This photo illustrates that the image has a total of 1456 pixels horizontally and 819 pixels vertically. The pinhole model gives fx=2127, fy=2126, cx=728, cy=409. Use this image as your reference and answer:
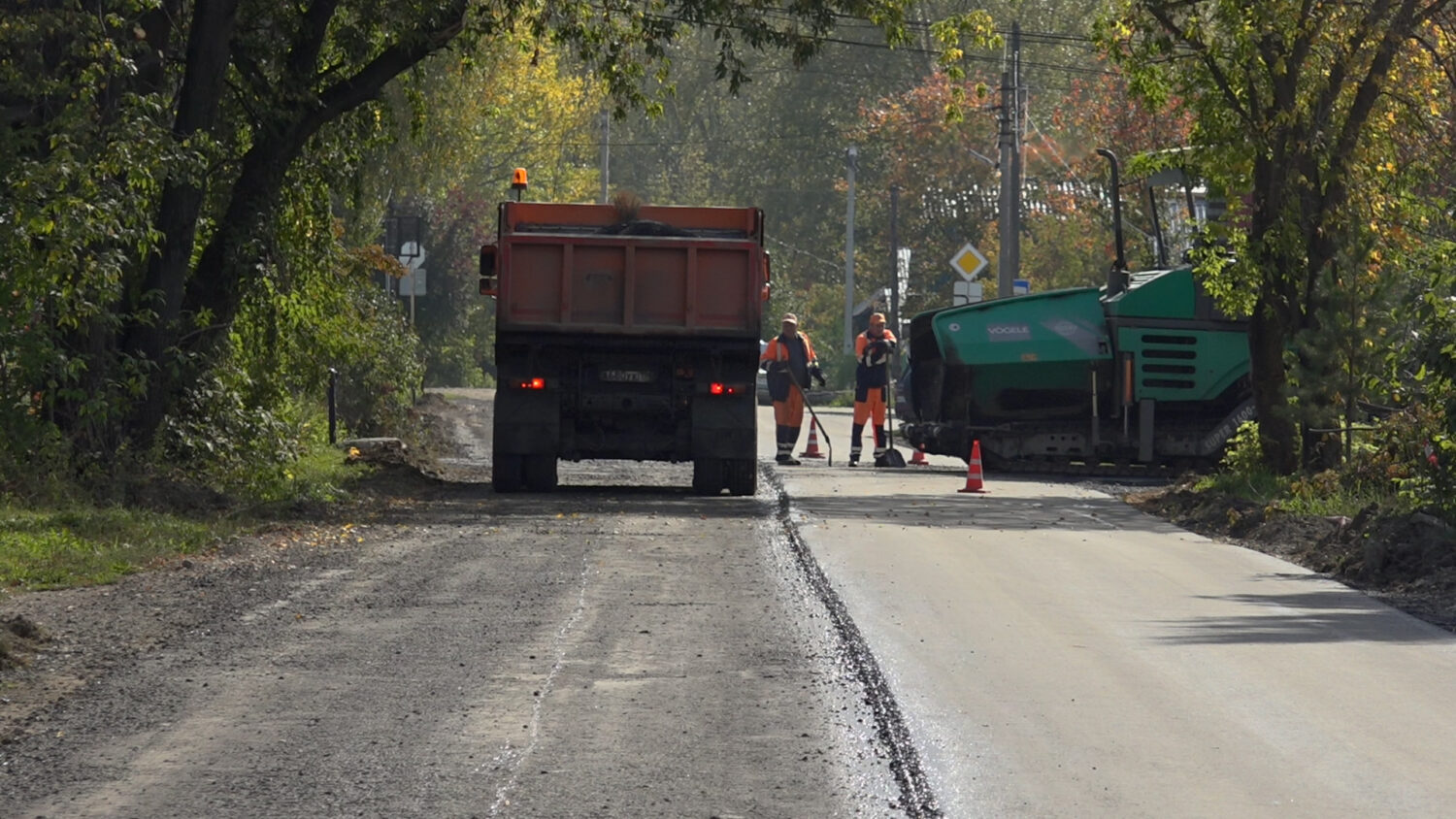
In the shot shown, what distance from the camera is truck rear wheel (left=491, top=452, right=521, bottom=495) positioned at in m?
19.7

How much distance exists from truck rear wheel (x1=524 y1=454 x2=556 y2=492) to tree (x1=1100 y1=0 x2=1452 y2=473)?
674 cm

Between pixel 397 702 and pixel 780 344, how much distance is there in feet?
60.5

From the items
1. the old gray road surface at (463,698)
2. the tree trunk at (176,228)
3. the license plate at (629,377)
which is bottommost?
the old gray road surface at (463,698)

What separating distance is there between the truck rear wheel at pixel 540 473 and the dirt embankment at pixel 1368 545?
18.7 feet

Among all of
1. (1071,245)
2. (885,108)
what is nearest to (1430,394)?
(1071,245)

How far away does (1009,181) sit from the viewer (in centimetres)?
3797

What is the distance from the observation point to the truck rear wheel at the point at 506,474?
19.7 meters

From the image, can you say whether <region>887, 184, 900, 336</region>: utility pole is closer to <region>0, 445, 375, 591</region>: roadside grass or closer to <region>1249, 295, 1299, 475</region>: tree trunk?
<region>1249, 295, 1299, 475</region>: tree trunk

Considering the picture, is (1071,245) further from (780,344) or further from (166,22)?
(166,22)

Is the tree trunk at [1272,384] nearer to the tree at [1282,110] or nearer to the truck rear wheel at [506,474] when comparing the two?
the tree at [1282,110]

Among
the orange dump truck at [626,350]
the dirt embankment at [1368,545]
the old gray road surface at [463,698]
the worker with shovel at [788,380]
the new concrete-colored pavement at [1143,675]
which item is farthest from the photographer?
the worker with shovel at [788,380]

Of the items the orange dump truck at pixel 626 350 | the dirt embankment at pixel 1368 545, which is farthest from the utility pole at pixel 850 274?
the dirt embankment at pixel 1368 545

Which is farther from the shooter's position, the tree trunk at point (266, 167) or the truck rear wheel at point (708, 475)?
the truck rear wheel at point (708, 475)

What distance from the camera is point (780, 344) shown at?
26578mm
